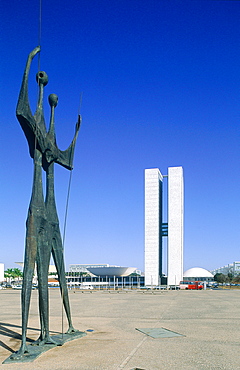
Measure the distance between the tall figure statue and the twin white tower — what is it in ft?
247

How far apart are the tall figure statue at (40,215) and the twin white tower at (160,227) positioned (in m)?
75.4

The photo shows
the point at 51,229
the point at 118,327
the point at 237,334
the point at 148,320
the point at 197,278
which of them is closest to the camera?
the point at 51,229

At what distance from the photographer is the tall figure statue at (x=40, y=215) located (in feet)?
28.5

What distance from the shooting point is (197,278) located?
121 metres

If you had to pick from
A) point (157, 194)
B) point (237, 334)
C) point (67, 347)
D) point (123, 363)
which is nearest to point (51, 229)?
point (67, 347)

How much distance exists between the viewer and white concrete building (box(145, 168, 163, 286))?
84.2 metres

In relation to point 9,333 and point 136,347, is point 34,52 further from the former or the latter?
point 9,333

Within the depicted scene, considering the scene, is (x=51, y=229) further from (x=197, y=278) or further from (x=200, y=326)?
(x=197, y=278)

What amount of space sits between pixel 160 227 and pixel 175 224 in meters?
3.84

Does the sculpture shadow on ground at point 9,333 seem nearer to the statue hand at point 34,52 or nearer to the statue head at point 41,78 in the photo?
the statue head at point 41,78

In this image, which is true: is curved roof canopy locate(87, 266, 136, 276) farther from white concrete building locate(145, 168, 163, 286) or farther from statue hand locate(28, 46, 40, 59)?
statue hand locate(28, 46, 40, 59)

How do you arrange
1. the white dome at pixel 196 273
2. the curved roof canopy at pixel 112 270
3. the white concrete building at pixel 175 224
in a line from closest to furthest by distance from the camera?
the white concrete building at pixel 175 224 → the curved roof canopy at pixel 112 270 → the white dome at pixel 196 273

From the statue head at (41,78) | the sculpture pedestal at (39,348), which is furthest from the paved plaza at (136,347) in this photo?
the statue head at (41,78)

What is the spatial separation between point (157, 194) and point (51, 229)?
76.9 m
